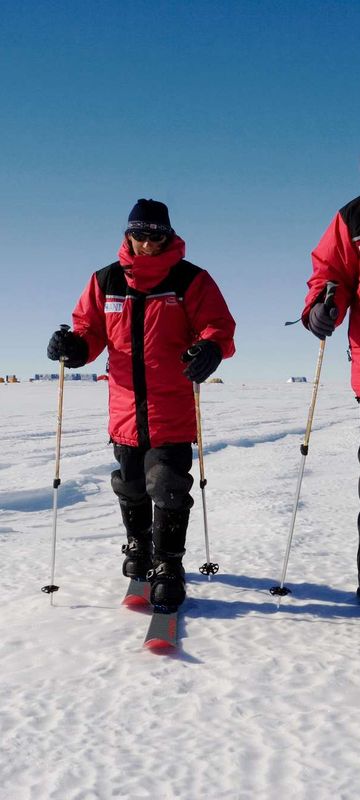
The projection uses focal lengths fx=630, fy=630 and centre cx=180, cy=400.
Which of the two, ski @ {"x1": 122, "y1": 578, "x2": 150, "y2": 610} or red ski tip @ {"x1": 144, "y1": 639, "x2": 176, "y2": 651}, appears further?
ski @ {"x1": 122, "y1": 578, "x2": 150, "y2": 610}

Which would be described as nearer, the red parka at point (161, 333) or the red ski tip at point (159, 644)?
the red ski tip at point (159, 644)

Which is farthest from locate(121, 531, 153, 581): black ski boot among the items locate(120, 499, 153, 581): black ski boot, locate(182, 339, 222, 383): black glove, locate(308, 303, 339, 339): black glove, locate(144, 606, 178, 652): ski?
locate(308, 303, 339, 339): black glove

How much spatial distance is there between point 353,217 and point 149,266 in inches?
41.4

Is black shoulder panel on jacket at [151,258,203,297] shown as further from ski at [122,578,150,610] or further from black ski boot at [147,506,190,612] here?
ski at [122,578,150,610]

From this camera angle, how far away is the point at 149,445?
11.0ft

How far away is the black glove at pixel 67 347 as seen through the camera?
3.49 metres

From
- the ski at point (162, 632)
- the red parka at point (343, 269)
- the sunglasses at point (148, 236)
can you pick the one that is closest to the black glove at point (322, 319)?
the red parka at point (343, 269)

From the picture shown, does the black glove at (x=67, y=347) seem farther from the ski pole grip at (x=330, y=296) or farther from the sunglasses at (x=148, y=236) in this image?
the ski pole grip at (x=330, y=296)

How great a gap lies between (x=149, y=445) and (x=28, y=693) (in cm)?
138

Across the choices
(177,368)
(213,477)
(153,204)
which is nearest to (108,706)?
(177,368)

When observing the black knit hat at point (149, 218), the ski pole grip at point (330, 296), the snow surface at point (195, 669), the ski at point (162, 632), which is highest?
the black knit hat at point (149, 218)

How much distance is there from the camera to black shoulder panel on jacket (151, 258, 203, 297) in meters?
3.33

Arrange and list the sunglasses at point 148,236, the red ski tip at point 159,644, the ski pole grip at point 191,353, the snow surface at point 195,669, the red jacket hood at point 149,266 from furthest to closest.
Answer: the sunglasses at point 148,236
the red jacket hood at point 149,266
the ski pole grip at point 191,353
the red ski tip at point 159,644
the snow surface at point 195,669

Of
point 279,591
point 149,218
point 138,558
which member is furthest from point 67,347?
point 279,591
